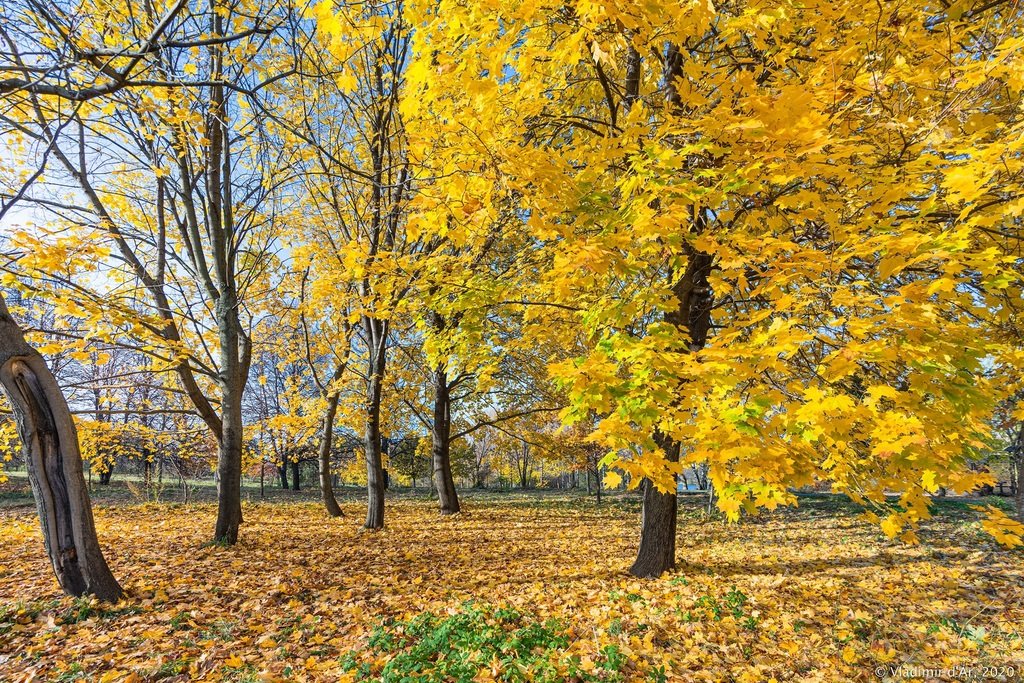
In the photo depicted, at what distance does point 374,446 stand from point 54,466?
5437 millimetres

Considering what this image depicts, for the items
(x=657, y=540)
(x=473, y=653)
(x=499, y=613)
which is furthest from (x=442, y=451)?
(x=473, y=653)

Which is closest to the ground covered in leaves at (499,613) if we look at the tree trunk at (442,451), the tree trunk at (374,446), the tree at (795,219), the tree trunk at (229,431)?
the tree trunk at (229,431)

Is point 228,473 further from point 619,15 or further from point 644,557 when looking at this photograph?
point 619,15

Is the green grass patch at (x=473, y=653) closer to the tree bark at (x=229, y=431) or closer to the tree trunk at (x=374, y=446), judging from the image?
the tree bark at (x=229, y=431)

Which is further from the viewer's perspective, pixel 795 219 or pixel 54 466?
pixel 54 466

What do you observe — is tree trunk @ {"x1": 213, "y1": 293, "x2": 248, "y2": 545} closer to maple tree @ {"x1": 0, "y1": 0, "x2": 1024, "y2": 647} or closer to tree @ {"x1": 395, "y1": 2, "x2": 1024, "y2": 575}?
maple tree @ {"x1": 0, "y1": 0, "x2": 1024, "y2": 647}

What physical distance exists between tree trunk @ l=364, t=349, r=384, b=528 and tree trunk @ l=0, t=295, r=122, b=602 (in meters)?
5.06

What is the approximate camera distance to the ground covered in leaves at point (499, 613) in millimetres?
3400

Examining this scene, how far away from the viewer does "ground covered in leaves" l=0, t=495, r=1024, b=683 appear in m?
3.40

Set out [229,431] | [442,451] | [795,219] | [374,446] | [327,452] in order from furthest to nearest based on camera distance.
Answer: [442,451] → [327,452] → [374,446] → [229,431] → [795,219]

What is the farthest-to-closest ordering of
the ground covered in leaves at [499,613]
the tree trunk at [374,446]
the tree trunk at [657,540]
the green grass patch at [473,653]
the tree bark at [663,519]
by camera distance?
the tree trunk at [374,446]
the tree trunk at [657,540]
the tree bark at [663,519]
the ground covered in leaves at [499,613]
the green grass patch at [473,653]

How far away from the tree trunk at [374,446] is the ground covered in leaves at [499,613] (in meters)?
1.04

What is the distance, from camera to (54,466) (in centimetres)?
421

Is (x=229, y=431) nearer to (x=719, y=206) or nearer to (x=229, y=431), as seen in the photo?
(x=229, y=431)
